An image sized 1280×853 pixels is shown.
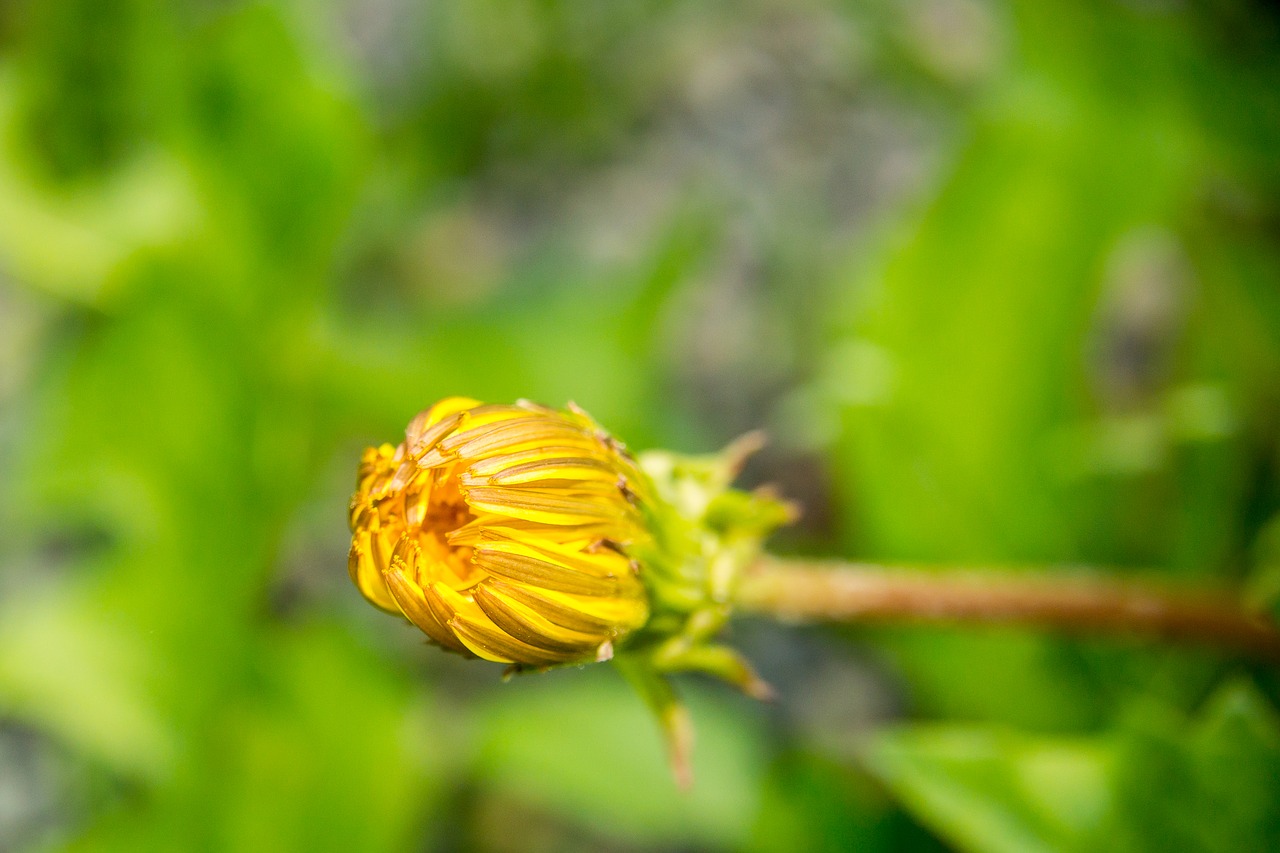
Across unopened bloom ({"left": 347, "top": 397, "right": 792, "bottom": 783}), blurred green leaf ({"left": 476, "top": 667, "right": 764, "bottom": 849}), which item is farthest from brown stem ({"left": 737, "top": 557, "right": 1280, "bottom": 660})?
blurred green leaf ({"left": 476, "top": 667, "right": 764, "bottom": 849})

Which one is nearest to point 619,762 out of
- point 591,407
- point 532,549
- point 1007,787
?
point 591,407

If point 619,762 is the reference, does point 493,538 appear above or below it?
above

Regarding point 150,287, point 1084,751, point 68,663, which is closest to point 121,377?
point 150,287

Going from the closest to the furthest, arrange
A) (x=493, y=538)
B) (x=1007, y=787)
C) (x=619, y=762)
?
(x=493, y=538), (x=1007, y=787), (x=619, y=762)

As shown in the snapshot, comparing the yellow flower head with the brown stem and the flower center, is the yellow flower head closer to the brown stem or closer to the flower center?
the flower center

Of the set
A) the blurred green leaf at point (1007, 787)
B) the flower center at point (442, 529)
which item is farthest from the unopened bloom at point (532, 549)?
the blurred green leaf at point (1007, 787)

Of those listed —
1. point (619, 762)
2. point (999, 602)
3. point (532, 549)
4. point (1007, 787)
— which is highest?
point (532, 549)

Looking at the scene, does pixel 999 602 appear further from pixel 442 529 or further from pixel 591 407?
pixel 591 407
